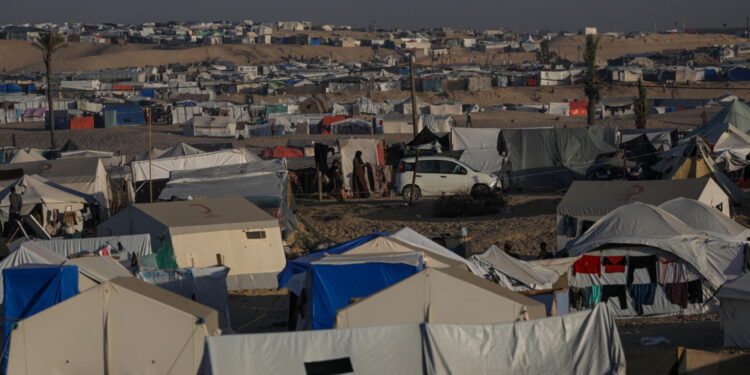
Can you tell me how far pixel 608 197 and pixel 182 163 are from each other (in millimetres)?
11407

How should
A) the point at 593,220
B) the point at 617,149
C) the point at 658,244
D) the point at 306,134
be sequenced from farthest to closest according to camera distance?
the point at 306,134
the point at 617,149
the point at 593,220
the point at 658,244

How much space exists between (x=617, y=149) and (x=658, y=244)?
35.5 ft

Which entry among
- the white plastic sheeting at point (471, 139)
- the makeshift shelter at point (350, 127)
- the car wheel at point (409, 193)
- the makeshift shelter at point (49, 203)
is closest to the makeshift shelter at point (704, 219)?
the car wheel at point (409, 193)

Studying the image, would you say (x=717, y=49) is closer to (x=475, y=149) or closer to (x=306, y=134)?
(x=306, y=134)

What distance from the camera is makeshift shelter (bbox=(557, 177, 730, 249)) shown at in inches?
575

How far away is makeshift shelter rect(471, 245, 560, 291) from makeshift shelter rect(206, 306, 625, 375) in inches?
130

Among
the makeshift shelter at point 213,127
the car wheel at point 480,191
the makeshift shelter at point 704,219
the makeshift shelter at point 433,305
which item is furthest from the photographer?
the makeshift shelter at point 213,127

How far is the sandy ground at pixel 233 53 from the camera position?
114188 millimetres

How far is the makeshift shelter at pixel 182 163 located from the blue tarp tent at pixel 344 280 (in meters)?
12.9

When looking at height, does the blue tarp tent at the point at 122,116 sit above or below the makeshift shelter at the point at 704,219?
below

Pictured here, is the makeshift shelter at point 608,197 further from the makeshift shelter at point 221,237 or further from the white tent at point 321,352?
the white tent at point 321,352

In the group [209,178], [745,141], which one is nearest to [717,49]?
[745,141]

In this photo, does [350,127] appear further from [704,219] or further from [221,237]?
[704,219]

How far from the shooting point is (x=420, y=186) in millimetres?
21641
